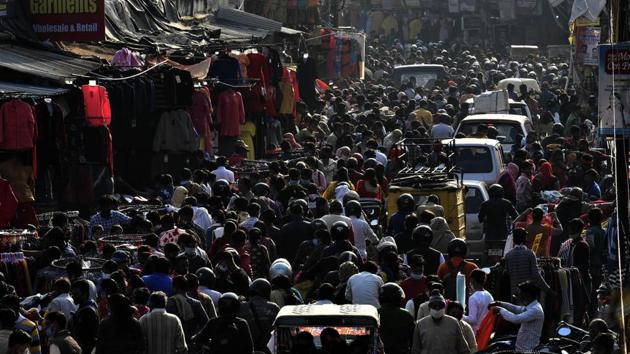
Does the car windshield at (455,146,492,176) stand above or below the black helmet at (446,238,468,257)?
above

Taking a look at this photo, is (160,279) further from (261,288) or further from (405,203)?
(405,203)

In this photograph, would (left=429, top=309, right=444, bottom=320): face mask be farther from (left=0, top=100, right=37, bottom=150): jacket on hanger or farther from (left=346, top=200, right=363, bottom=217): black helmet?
(left=0, top=100, right=37, bottom=150): jacket on hanger

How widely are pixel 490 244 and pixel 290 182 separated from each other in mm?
2622

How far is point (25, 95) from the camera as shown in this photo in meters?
19.8

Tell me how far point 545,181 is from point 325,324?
11.3 meters

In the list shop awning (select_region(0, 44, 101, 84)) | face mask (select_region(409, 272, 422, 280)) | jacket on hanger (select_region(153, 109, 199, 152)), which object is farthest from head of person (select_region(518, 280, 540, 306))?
jacket on hanger (select_region(153, 109, 199, 152))

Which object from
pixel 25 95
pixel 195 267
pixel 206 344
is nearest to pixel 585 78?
pixel 25 95

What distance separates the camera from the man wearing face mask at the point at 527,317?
13727mm

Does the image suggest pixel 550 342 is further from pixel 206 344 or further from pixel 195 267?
pixel 195 267

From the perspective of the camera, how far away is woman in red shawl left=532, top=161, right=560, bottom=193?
23.3 metres

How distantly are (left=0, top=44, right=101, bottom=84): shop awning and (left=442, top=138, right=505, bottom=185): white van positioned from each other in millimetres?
5419

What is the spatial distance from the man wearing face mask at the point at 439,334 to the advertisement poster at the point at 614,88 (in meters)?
2.25

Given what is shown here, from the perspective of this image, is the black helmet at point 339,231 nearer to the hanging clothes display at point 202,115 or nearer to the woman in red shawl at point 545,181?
the woman in red shawl at point 545,181

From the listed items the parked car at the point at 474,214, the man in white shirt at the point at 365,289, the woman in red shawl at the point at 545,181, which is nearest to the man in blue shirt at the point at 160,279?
the man in white shirt at the point at 365,289
